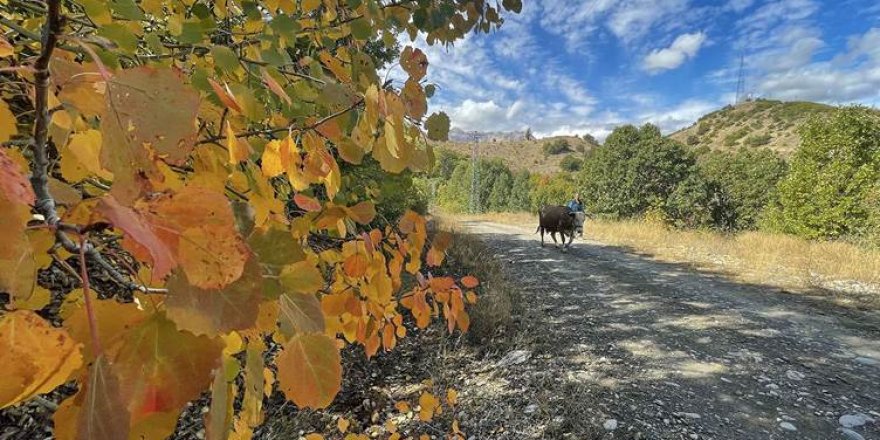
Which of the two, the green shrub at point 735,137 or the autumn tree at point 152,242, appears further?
the green shrub at point 735,137

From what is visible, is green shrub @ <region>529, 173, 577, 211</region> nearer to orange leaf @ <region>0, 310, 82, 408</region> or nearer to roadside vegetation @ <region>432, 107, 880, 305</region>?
roadside vegetation @ <region>432, 107, 880, 305</region>

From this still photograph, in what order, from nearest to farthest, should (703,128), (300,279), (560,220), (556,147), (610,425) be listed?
(300,279), (610,425), (560,220), (703,128), (556,147)

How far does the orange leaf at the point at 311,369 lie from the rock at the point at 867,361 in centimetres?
583

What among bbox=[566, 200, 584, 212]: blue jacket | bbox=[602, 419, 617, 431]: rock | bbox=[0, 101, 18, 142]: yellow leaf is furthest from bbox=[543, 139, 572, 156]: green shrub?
bbox=[0, 101, 18, 142]: yellow leaf

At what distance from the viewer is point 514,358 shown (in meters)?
4.14

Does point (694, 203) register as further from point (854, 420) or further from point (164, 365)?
point (164, 365)

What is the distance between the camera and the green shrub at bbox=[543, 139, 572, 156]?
3558 inches

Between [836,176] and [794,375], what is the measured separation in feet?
46.8

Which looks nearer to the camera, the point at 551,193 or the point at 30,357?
the point at 30,357

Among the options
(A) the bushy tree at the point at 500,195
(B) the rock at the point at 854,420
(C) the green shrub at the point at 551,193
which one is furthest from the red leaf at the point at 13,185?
(A) the bushy tree at the point at 500,195

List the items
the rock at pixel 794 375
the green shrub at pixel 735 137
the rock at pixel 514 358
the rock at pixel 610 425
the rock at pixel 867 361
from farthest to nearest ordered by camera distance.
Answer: the green shrub at pixel 735 137 → the rock at pixel 867 361 → the rock at pixel 514 358 → the rock at pixel 794 375 → the rock at pixel 610 425

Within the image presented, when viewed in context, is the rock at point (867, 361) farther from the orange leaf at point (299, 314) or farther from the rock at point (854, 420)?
the orange leaf at point (299, 314)

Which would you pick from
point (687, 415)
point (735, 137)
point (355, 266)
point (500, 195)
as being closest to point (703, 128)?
point (735, 137)

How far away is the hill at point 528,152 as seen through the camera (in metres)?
85.9
